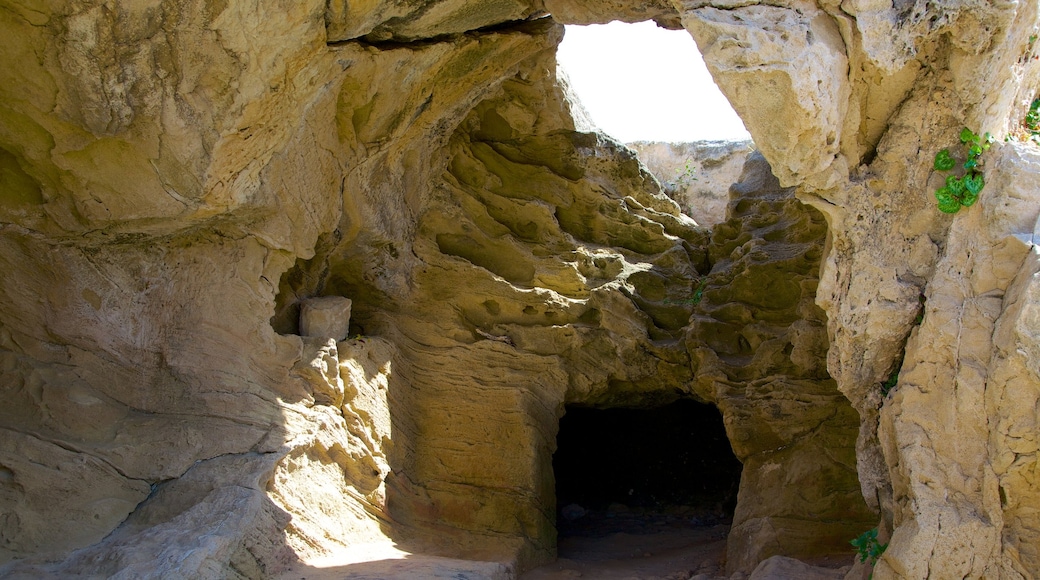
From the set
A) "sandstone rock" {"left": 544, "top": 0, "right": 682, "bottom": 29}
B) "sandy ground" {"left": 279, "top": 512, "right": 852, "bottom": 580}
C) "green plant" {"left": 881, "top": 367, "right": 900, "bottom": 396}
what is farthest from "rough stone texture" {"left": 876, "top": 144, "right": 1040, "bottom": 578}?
"sandstone rock" {"left": 544, "top": 0, "right": 682, "bottom": 29}

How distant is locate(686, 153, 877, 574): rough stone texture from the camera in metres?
6.27

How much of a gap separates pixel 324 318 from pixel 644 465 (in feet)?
14.4

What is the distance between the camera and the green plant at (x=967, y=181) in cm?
442

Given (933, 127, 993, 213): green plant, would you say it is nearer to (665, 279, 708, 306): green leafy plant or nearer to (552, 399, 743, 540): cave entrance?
(665, 279, 708, 306): green leafy plant

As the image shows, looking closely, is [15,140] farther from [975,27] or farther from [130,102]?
[975,27]

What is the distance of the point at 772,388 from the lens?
6.82 meters

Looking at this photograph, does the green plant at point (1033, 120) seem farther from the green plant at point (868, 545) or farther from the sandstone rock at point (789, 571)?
the sandstone rock at point (789, 571)

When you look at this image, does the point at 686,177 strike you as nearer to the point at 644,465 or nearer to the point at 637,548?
the point at 644,465

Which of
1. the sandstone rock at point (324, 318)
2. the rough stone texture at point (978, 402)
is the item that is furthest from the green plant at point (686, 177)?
the rough stone texture at point (978, 402)

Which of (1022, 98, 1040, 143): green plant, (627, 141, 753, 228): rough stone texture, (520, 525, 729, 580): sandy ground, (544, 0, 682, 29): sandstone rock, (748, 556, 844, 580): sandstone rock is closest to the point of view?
(1022, 98, 1040, 143): green plant

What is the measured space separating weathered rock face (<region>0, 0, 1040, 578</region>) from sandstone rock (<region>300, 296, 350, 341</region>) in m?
0.13

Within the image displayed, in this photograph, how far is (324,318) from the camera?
6.38 meters

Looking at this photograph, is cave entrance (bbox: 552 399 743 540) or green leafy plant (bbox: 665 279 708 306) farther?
cave entrance (bbox: 552 399 743 540)

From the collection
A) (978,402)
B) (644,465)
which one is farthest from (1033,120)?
(644,465)
